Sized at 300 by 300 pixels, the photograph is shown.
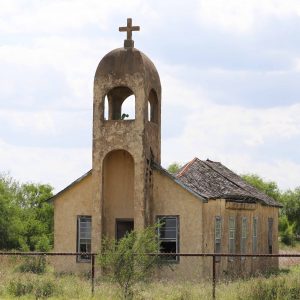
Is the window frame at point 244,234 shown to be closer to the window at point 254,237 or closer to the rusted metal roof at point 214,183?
the rusted metal roof at point 214,183

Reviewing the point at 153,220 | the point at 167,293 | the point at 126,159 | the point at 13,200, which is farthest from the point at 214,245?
the point at 13,200

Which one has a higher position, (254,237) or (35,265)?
(254,237)

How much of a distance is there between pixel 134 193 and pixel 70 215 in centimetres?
332

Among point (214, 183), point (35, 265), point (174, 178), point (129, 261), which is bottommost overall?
point (35, 265)

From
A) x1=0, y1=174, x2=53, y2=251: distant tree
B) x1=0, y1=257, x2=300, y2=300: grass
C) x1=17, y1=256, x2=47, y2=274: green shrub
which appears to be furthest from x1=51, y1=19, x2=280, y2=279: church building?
x1=0, y1=174, x2=53, y2=251: distant tree

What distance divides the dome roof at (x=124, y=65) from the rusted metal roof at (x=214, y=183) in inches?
168

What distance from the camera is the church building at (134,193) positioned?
3059 cm

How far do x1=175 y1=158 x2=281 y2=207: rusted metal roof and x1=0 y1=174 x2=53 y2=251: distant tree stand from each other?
44.9 feet

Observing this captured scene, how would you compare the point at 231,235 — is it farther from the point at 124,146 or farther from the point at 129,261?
the point at 129,261

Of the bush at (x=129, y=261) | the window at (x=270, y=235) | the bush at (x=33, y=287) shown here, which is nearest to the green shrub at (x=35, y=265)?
the bush at (x=33, y=287)

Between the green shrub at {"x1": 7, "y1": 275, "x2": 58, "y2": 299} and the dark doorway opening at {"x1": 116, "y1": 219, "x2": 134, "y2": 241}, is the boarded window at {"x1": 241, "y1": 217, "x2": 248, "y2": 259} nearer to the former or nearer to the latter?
the dark doorway opening at {"x1": 116, "y1": 219, "x2": 134, "y2": 241}

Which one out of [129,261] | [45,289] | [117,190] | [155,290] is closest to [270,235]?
[117,190]

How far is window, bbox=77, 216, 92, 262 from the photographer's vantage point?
32.2 m

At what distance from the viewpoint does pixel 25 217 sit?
183ft
